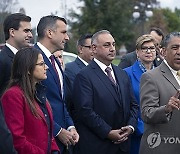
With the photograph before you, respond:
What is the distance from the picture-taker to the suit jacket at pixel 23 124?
3.85 metres

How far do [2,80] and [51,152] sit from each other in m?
0.90

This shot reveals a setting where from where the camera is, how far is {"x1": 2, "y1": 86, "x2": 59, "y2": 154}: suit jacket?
3.85m

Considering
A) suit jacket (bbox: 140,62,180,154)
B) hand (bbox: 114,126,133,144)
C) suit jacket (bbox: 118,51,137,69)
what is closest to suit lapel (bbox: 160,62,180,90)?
suit jacket (bbox: 140,62,180,154)

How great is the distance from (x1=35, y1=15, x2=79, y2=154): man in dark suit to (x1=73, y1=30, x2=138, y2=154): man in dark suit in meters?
0.26

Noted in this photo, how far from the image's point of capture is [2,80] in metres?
4.57

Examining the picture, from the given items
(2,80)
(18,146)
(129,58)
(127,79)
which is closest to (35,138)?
(18,146)

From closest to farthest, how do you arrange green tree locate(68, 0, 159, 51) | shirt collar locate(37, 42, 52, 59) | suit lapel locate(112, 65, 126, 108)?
shirt collar locate(37, 42, 52, 59) < suit lapel locate(112, 65, 126, 108) < green tree locate(68, 0, 159, 51)

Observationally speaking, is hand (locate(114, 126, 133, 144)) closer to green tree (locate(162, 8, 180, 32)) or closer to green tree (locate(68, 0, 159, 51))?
green tree (locate(68, 0, 159, 51))

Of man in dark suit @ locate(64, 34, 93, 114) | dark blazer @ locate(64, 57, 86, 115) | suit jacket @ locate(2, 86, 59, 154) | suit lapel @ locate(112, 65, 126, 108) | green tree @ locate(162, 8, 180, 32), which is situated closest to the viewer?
suit jacket @ locate(2, 86, 59, 154)

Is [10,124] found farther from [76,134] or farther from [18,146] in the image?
[76,134]

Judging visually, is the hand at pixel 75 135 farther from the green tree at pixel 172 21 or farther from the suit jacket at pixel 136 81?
the green tree at pixel 172 21

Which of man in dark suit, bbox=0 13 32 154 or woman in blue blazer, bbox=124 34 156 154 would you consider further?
woman in blue blazer, bbox=124 34 156 154

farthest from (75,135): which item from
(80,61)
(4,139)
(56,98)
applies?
(80,61)

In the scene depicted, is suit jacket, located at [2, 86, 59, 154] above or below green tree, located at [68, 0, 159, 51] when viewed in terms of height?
above
